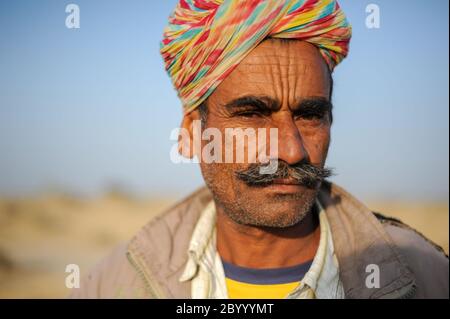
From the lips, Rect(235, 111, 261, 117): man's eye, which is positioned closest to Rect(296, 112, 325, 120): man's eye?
Rect(235, 111, 261, 117): man's eye

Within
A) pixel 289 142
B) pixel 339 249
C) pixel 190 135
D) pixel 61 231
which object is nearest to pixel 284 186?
pixel 289 142

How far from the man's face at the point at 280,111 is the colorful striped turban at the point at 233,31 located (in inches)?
2.6

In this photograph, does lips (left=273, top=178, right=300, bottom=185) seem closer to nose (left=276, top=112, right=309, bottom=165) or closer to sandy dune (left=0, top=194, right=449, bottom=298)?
nose (left=276, top=112, right=309, bottom=165)

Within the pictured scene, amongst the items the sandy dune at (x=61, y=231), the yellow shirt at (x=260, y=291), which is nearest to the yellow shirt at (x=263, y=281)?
the yellow shirt at (x=260, y=291)

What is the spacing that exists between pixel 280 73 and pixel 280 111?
20 centimetres

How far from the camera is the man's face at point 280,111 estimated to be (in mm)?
2588

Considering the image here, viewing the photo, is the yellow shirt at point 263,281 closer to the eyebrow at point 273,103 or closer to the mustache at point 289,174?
the mustache at point 289,174

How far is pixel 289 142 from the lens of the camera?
8.18ft

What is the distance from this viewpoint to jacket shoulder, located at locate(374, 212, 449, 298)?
2588mm

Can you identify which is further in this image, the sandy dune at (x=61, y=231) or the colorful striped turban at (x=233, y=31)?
the sandy dune at (x=61, y=231)

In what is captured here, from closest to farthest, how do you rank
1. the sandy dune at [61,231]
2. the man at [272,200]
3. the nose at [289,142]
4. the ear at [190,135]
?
the nose at [289,142], the man at [272,200], the ear at [190,135], the sandy dune at [61,231]

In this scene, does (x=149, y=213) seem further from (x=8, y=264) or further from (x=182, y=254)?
(x=182, y=254)

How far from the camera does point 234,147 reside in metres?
2.68

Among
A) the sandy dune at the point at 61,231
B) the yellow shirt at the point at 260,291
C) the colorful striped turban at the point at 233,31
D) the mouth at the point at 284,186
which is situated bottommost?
the sandy dune at the point at 61,231
